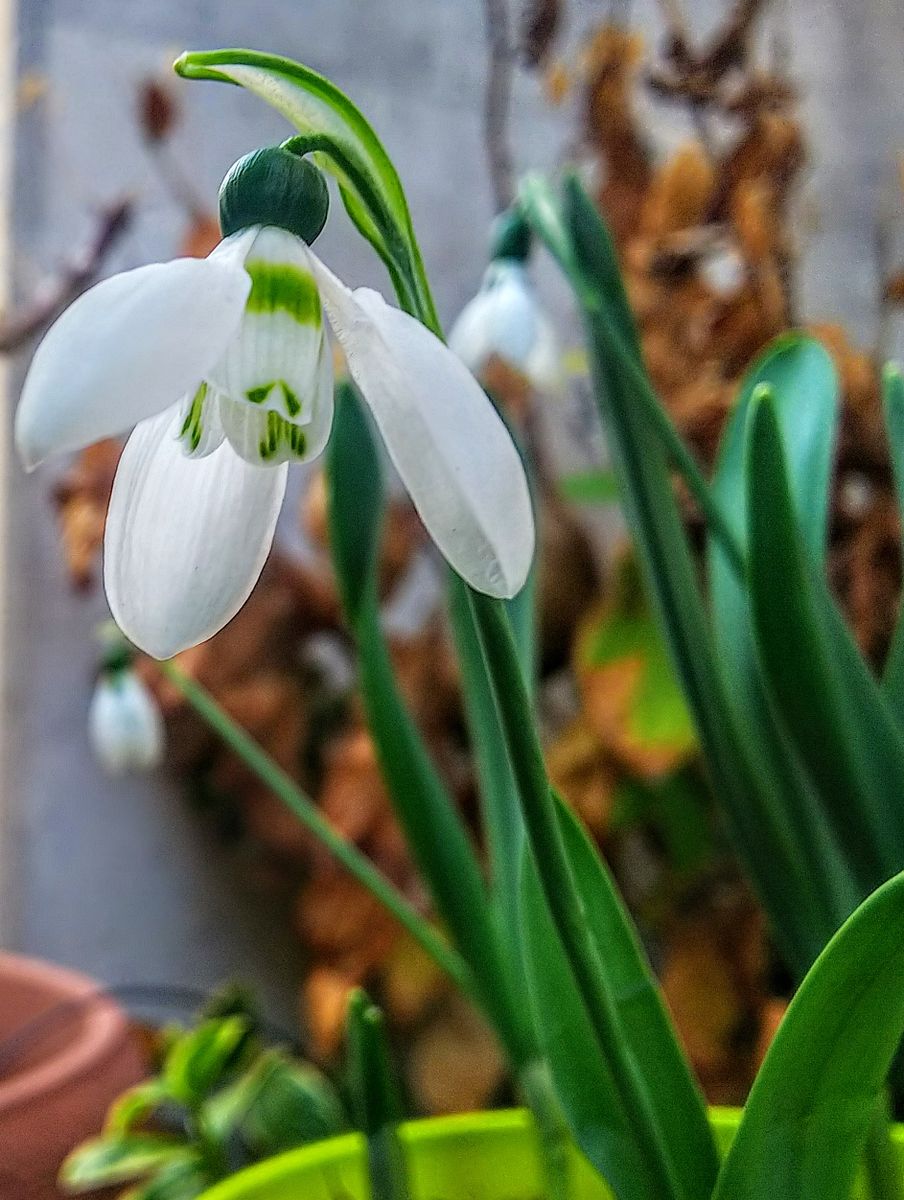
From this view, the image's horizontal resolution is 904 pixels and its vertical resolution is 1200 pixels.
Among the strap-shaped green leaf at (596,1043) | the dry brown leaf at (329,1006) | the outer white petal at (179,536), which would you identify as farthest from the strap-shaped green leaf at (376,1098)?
the dry brown leaf at (329,1006)

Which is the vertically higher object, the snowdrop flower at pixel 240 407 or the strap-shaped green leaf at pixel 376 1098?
the snowdrop flower at pixel 240 407

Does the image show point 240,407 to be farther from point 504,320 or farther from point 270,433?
point 504,320

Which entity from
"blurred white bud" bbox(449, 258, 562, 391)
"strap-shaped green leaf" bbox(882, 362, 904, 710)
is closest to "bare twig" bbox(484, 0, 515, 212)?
"blurred white bud" bbox(449, 258, 562, 391)

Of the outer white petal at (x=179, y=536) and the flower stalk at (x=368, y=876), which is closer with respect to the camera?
the outer white petal at (x=179, y=536)

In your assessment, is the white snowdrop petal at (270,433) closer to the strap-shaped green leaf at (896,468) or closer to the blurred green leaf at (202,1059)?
the strap-shaped green leaf at (896,468)

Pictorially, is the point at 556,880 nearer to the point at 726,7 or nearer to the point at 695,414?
the point at 695,414

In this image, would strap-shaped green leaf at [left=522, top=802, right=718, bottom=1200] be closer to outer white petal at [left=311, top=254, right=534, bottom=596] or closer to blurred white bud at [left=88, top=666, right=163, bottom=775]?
outer white petal at [left=311, top=254, right=534, bottom=596]

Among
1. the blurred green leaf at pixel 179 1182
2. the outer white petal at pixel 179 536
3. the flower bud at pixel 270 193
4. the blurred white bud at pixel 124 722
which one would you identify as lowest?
the blurred green leaf at pixel 179 1182
